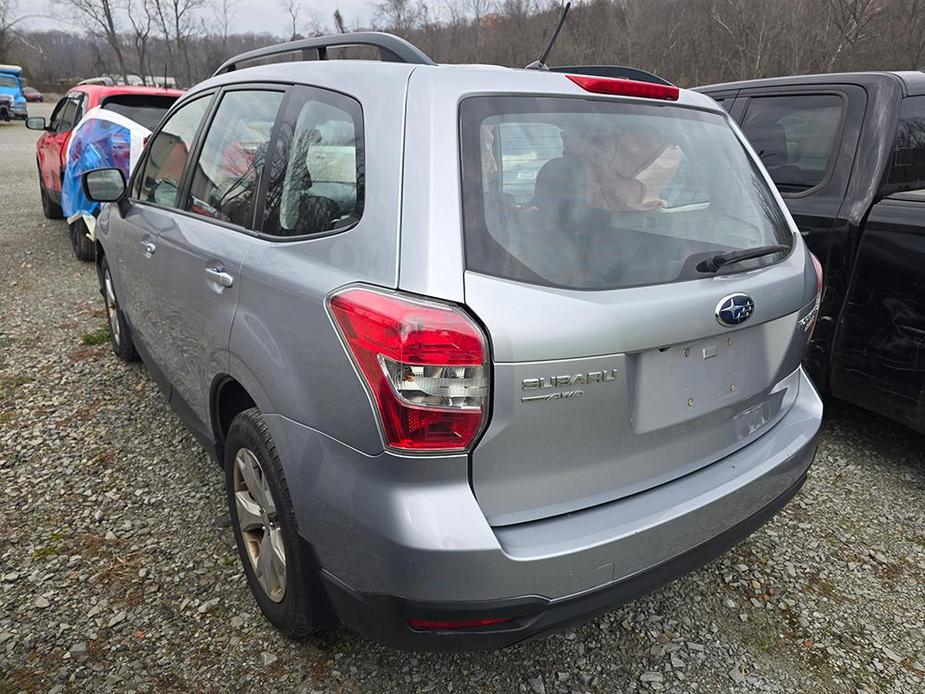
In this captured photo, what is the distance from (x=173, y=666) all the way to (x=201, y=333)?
1.09 m

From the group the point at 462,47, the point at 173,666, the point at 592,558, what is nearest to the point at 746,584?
the point at 592,558

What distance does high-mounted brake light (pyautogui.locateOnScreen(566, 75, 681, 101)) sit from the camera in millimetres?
1916

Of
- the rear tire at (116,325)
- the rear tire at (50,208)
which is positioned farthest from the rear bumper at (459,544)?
the rear tire at (50,208)

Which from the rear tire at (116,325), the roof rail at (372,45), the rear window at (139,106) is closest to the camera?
the roof rail at (372,45)

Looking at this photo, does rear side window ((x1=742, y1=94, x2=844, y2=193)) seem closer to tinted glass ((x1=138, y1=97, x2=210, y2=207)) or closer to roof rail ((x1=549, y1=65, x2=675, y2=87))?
roof rail ((x1=549, y1=65, x2=675, y2=87))

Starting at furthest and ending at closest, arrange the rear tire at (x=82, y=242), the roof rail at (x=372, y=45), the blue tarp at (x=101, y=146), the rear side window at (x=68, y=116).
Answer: the rear side window at (x=68, y=116) → the rear tire at (x=82, y=242) → the blue tarp at (x=101, y=146) → the roof rail at (x=372, y=45)

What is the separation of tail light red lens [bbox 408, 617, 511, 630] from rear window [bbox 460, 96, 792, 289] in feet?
2.66

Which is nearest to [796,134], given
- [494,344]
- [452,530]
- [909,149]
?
[909,149]

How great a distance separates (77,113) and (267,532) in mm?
7338

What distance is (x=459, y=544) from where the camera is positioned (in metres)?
1.52

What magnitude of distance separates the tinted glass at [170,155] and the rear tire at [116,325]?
3.52 ft

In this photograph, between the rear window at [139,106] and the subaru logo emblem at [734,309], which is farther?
the rear window at [139,106]

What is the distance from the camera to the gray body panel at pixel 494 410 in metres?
1.54

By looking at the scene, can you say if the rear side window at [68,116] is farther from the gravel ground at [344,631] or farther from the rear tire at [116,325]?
the gravel ground at [344,631]
